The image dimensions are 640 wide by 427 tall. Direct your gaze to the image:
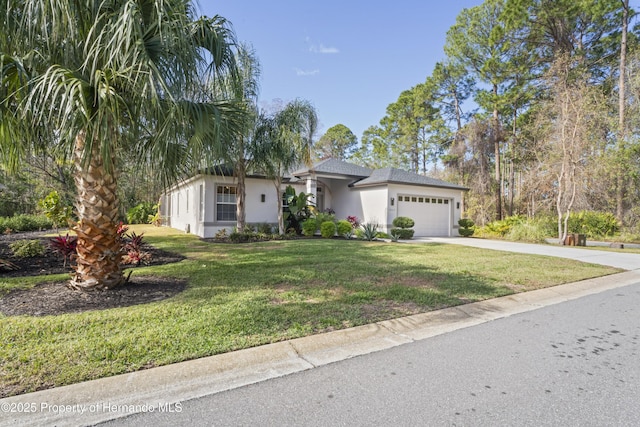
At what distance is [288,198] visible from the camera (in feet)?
51.7

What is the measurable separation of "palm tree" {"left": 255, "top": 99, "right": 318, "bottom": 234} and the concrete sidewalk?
9.57 meters

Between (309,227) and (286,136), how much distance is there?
4766 millimetres

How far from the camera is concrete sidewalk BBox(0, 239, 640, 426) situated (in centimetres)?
224

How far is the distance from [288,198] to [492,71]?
19.0m

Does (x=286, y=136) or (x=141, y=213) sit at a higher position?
(x=286, y=136)

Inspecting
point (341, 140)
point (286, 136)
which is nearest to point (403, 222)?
point (286, 136)

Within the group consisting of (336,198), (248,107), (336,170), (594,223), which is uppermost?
(248,107)

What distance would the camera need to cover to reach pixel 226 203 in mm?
15234

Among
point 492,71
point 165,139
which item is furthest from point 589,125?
point 165,139

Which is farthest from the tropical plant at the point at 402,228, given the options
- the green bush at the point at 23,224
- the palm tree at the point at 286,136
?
the green bush at the point at 23,224

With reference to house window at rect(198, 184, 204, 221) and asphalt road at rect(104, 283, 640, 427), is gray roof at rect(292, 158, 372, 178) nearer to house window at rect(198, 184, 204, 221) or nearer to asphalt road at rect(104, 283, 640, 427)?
house window at rect(198, 184, 204, 221)

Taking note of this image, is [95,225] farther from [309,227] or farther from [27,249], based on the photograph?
[309,227]

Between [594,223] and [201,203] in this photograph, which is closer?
[201,203]

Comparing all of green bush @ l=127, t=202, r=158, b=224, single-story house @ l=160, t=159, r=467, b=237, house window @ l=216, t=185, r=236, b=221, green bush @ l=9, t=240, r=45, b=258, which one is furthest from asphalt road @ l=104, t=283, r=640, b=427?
green bush @ l=127, t=202, r=158, b=224
